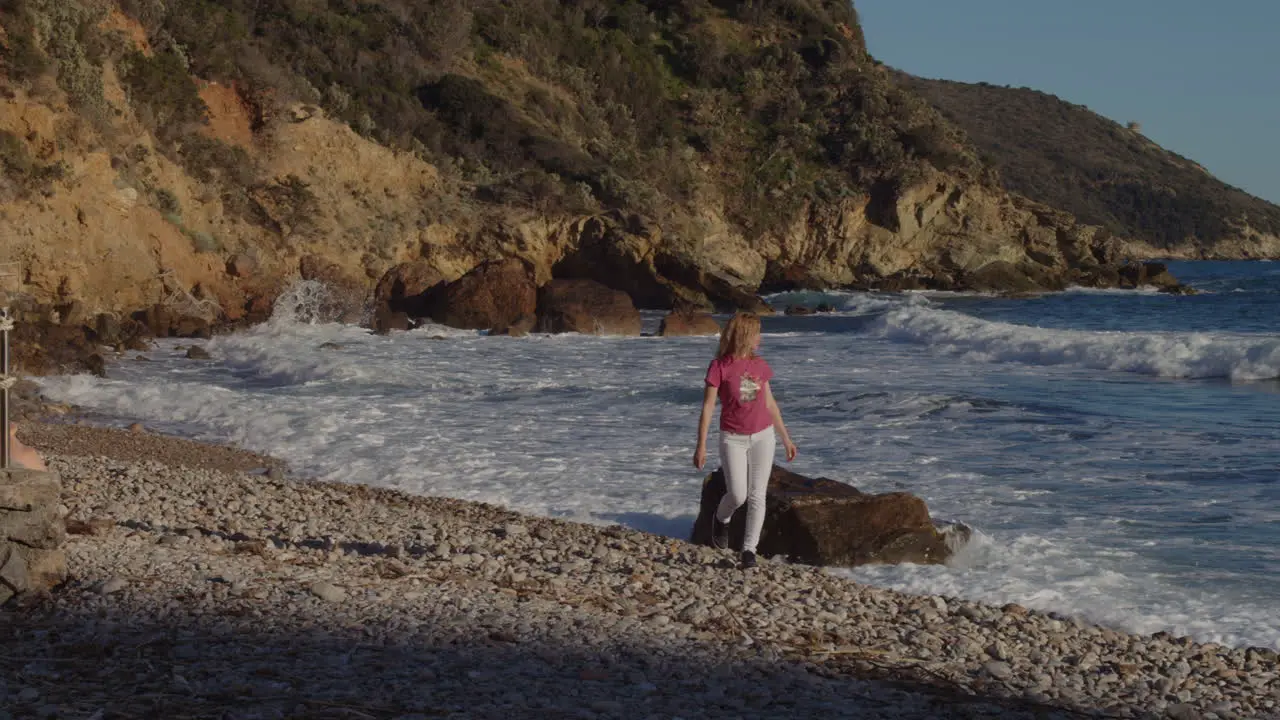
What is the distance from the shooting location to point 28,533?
582 centimetres

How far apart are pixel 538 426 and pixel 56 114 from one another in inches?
567

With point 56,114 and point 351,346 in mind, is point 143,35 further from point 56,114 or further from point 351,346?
Answer: point 351,346

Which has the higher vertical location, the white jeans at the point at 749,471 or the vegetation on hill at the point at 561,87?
the vegetation on hill at the point at 561,87

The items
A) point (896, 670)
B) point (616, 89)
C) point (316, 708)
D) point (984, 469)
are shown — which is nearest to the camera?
point (316, 708)

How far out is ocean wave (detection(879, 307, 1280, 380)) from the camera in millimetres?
21391

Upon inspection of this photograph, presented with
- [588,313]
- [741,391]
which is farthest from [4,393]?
[588,313]

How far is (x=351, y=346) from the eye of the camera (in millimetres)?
24656

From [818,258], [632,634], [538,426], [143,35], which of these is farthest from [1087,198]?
[632,634]

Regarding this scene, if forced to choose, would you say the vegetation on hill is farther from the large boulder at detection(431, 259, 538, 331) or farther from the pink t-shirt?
the pink t-shirt

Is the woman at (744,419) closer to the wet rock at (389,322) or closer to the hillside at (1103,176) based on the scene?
the wet rock at (389,322)

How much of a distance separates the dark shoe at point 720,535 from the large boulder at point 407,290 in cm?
2392

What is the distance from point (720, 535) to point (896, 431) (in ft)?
20.0

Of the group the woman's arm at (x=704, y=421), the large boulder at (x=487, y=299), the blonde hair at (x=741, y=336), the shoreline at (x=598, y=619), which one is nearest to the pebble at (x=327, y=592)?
the shoreline at (x=598, y=619)

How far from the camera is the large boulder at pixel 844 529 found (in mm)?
8258
